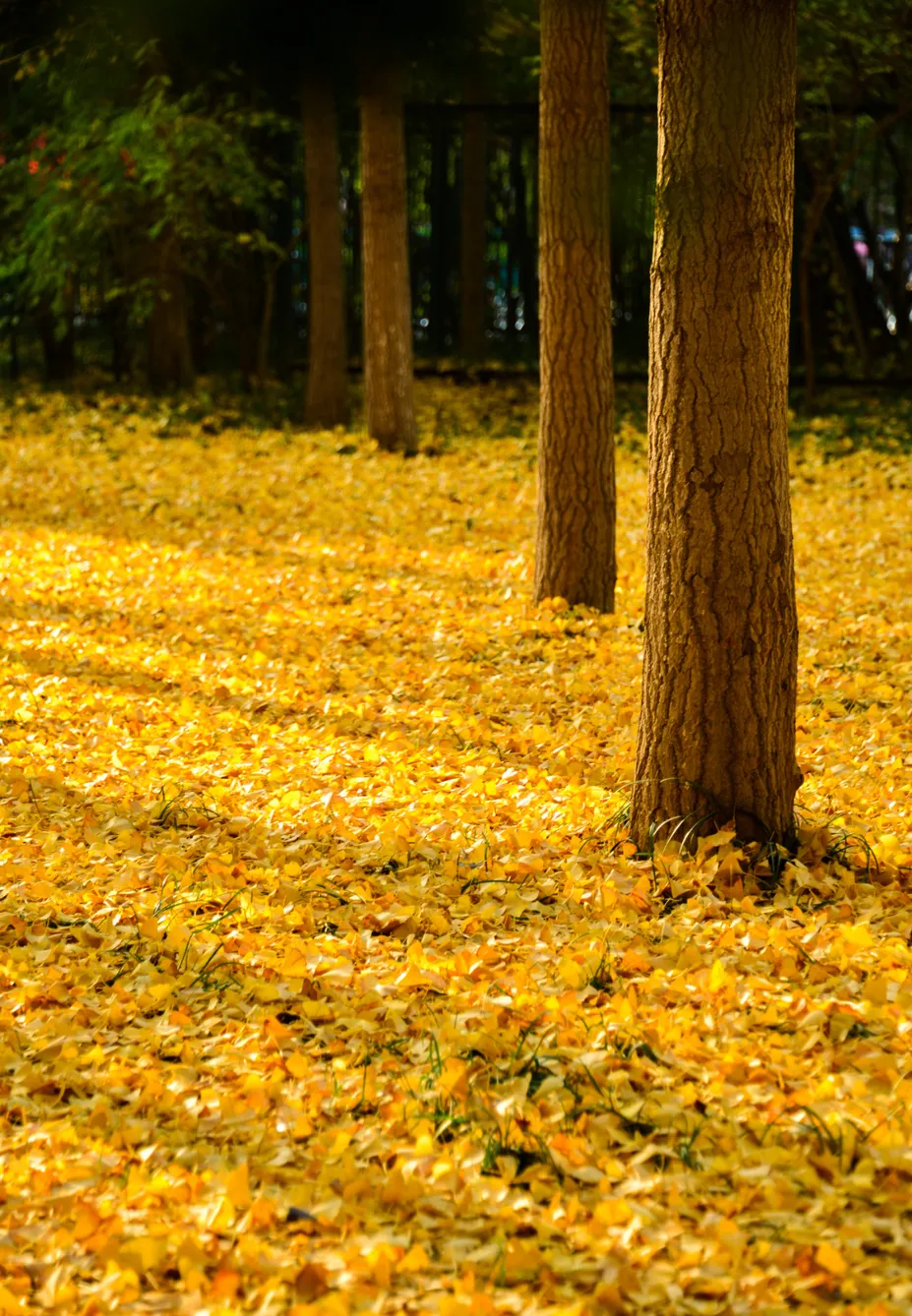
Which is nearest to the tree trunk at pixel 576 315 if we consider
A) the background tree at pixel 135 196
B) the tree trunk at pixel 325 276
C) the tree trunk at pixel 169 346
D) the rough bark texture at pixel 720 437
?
the rough bark texture at pixel 720 437

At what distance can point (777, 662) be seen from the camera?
485cm

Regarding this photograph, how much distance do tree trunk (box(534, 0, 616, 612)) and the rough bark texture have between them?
339cm

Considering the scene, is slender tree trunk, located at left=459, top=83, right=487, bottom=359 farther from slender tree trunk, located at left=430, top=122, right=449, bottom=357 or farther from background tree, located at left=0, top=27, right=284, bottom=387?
background tree, located at left=0, top=27, right=284, bottom=387

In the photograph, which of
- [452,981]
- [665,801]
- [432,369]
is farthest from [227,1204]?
[432,369]

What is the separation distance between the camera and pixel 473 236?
1975cm

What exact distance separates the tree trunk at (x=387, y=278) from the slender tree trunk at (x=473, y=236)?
557 cm

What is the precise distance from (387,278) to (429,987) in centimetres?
1104

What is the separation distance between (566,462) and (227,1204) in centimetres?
603

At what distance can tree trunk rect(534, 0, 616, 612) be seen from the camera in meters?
7.93

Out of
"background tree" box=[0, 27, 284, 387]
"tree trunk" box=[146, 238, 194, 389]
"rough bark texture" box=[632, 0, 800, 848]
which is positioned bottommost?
"rough bark texture" box=[632, 0, 800, 848]

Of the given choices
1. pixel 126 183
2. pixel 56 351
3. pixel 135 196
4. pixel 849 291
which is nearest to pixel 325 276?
pixel 126 183

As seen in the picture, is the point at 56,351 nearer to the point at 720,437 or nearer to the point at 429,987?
the point at 720,437

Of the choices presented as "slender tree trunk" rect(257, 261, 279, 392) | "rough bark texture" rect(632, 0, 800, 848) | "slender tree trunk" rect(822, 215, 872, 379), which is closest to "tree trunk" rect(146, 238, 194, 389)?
"slender tree trunk" rect(257, 261, 279, 392)

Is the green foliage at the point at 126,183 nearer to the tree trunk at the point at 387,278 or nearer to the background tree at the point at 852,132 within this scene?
the tree trunk at the point at 387,278
